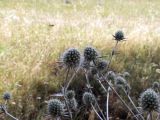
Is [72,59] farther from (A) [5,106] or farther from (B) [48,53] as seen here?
(B) [48,53]

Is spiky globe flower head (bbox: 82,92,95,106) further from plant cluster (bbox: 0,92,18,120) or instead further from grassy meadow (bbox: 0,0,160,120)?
grassy meadow (bbox: 0,0,160,120)

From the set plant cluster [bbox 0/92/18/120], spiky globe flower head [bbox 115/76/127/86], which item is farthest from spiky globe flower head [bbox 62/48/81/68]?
spiky globe flower head [bbox 115/76/127/86]

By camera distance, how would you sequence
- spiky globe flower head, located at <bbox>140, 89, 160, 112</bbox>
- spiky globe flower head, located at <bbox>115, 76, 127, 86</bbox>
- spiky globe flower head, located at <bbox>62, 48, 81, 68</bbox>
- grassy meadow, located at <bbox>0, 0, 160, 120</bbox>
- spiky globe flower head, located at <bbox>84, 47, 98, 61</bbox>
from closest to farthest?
spiky globe flower head, located at <bbox>140, 89, 160, 112</bbox>
spiky globe flower head, located at <bbox>62, 48, 81, 68</bbox>
spiky globe flower head, located at <bbox>84, 47, 98, 61</bbox>
spiky globe flower head, located at <bbox>115, 76, 127, 86</bbox>
grassy meadow, located at <bbox>0, 0, 160, 120</bbox>

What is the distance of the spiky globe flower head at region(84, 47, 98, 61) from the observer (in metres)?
3.83

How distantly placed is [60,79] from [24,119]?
88cm

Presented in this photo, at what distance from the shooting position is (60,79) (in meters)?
5.95

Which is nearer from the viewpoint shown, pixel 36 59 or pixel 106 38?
pixel 36 59

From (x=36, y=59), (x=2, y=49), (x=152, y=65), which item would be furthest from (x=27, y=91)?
(x=152, y=65)

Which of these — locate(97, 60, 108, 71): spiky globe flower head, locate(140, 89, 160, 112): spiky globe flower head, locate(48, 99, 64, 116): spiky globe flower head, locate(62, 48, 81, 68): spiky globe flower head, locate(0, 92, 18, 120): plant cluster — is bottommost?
locate(0, 92, 18, 120): plant cluster

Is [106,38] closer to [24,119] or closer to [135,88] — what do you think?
[135,88]

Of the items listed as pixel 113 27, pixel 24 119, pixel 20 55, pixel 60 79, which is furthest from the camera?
pixel 113 27

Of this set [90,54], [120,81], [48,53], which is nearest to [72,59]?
[90,54]

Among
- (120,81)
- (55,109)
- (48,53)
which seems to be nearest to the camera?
(55,109)

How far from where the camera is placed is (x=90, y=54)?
384 centimetres
